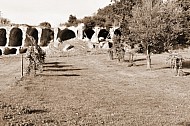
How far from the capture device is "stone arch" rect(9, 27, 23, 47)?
8944 cm

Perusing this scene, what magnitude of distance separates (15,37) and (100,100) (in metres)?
68.1

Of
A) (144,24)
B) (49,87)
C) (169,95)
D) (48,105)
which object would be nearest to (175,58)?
(144,24)

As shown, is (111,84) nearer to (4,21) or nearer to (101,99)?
(101,99)

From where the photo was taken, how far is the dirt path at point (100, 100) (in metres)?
19.1

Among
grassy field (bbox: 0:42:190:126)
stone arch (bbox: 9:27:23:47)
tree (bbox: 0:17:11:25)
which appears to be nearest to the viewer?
grassy field (bbox: 0:42:190:126)

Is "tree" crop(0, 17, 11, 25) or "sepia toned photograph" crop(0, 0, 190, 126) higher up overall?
"tree" crop(0, 17, 11, 25)

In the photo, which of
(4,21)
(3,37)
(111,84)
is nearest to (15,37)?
(3,37)

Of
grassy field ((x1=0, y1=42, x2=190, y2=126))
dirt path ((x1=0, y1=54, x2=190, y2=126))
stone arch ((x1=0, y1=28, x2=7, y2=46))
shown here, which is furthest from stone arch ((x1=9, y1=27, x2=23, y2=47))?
dirt path ((x1=0, y1=54, x2=190, y2=126))

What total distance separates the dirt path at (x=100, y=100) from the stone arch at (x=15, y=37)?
47.0 metres

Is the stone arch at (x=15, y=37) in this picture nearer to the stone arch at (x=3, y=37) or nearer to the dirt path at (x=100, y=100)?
the stone arch at (x=3, y=37)

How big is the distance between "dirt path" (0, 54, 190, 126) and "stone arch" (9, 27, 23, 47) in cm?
4702

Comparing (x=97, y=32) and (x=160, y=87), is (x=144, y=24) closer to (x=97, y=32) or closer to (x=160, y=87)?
(x=160, y=87)

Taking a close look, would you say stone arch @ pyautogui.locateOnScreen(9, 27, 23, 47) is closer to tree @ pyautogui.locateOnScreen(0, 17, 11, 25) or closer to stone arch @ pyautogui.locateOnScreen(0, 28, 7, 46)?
stone arch @ pyautogui.locateOnScreen(0, 28, 7, 46)

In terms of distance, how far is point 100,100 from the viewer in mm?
26516
